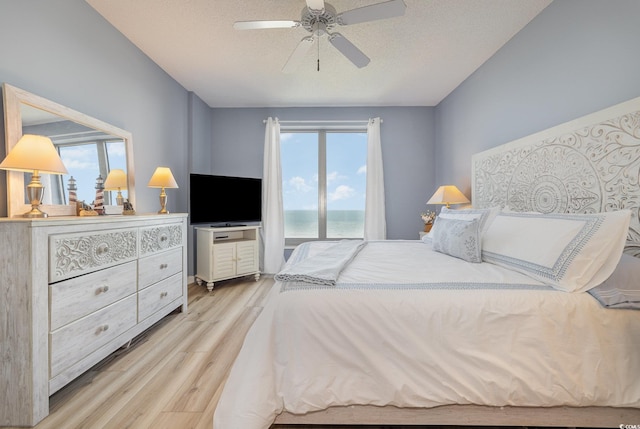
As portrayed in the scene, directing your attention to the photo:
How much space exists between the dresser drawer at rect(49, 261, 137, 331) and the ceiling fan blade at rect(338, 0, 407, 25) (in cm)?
225

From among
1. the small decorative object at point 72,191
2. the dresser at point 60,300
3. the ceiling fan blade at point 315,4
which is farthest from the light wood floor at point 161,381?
the ceiling fan blade at point 315,4

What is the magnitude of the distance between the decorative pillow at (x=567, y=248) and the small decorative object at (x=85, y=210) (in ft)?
9.22

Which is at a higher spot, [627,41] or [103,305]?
[627,41]

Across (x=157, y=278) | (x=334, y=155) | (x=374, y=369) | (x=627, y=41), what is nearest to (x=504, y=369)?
(x=374, y=369)

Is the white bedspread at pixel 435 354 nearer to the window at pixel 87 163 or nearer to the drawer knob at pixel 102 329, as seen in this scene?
the drawer knob at pixel 102 329

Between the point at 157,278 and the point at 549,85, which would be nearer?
the point at 549,85

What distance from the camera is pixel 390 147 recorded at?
408 cm

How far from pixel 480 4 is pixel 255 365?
2858 millimetres

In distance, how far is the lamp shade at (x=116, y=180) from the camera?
7.24ft

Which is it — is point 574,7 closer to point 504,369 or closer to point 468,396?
point 504,369

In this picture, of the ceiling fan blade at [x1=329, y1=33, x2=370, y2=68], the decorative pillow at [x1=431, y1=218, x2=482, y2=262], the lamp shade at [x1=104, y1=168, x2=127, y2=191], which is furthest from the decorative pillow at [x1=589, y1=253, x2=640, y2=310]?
the lamp shade at [x1=104, y1=168, x2=127, y2=191]

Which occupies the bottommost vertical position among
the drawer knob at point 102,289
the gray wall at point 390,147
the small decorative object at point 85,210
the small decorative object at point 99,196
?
the drawer knob at point 102,289

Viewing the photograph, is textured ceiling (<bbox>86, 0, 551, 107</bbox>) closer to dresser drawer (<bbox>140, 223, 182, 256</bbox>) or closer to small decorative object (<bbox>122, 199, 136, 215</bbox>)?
small decorative object (<bbox>122, 199, 136, 215</bbox>)

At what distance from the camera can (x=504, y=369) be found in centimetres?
107
